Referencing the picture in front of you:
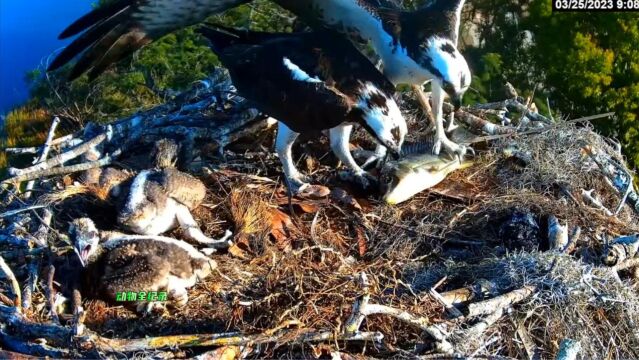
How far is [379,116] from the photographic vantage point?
3646 millimetres

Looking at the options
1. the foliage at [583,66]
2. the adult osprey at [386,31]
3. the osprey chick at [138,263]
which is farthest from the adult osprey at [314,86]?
the foliage at [583,66]

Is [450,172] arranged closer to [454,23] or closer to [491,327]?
[454,23]

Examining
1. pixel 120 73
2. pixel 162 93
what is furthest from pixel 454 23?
pixel 120 73

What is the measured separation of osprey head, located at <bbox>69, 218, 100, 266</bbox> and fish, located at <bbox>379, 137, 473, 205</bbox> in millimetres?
1677

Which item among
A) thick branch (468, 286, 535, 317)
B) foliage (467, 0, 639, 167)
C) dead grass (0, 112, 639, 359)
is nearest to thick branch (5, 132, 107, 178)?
dead grass (0, 112, 639, 359)

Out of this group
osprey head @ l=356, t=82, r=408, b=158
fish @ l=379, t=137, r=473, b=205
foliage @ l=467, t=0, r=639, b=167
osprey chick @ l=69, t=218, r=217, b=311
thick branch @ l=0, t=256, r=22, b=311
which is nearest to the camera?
thick branch @ l=0, t=256, r=22, b=311

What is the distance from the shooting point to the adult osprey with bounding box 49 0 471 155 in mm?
3457

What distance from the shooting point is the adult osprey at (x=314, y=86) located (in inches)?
144

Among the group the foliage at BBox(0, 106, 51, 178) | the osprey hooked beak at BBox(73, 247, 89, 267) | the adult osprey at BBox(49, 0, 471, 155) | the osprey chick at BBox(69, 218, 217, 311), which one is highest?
the adult osprey at BBox(49, 0, 471, 155)

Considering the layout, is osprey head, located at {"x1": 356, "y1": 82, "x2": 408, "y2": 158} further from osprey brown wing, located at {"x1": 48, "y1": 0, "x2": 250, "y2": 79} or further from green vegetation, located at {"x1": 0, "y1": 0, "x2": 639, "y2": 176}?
green vegetation, located at {"x1": 0, "y1": 0, "x2": 639, "y2": 176}

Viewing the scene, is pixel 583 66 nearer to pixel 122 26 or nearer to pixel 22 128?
pixel 122 26

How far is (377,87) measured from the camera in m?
3.71

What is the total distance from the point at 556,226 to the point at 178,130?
232 cm

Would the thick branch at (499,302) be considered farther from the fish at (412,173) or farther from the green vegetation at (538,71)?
the green vegetation at (538,71)
